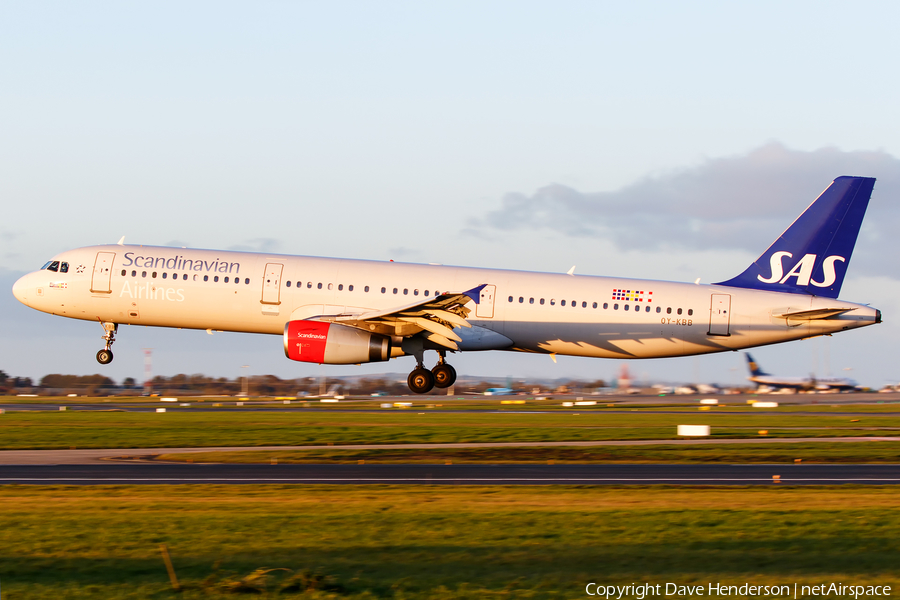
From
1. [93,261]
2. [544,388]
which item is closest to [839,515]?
[93,261]

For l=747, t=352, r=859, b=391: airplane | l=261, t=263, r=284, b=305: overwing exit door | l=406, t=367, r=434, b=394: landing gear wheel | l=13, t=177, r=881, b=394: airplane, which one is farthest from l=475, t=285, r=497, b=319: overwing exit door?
l=747, t=352, r=859, b=391: airplane

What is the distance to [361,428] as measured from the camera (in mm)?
31812

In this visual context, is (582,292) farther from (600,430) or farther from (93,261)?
(93,261)

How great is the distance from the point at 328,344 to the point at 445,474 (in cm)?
1224

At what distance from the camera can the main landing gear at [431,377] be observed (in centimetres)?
3309

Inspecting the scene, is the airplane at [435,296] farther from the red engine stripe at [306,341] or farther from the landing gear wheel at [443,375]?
the red engine stripe at [306,341]

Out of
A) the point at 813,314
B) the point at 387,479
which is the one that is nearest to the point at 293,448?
the point at 387,479

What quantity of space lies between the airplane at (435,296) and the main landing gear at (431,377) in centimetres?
5

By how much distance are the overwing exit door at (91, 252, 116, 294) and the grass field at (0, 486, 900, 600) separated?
17.6 meters

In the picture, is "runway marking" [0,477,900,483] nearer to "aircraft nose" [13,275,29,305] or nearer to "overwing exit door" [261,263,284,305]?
"overwing exit door" [261,263,284,305]

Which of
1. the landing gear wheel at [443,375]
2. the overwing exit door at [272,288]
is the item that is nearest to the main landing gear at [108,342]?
the overwing exit door at [272,288]

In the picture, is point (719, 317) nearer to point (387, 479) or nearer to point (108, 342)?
point (387, 479)

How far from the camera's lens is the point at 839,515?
13.9m

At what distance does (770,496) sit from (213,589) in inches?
430
